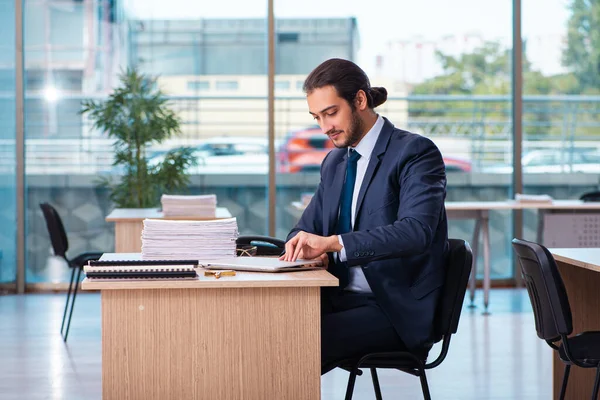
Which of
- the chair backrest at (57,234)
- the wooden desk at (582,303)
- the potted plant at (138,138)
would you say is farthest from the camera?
the potted plant at (138,138)

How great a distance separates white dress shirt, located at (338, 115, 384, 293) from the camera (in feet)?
9.44

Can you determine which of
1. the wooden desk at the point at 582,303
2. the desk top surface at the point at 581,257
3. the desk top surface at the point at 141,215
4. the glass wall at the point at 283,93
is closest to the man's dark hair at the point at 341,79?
the desk top surface at the point at 581,257

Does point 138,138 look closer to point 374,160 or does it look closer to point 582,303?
point 582,303

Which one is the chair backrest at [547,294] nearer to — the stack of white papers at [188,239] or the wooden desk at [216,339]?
the wooden desk at [216,339]

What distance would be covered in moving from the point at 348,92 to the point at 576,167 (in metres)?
6.14

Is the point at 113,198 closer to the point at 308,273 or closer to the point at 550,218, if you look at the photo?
the point at 550,218

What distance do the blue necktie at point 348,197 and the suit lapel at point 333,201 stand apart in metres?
0.01

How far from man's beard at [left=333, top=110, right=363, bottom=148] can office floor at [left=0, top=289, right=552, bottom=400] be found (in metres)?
1.79

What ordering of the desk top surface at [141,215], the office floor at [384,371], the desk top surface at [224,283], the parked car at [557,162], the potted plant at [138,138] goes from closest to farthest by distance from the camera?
the desk top surface at [224,283] → the office floor at [384,371] → the desk top surface at [141,215] → the potted plant at [138,138] → the parked car at [557,162]

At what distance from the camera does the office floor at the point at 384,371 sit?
4.43 meters

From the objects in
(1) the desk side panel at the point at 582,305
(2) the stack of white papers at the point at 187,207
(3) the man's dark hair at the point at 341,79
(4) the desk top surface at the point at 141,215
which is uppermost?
(3) the man's dark hair at the point at 341,79

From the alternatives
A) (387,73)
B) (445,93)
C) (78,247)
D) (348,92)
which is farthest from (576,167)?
(348,92)

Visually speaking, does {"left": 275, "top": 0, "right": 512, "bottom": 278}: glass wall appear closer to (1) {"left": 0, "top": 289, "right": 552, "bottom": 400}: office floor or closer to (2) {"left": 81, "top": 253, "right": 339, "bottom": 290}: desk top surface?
(1) {"left": 0, "top": 289, "right": 552, "bottom": 400}: office floor

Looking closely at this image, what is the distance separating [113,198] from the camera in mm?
7820
